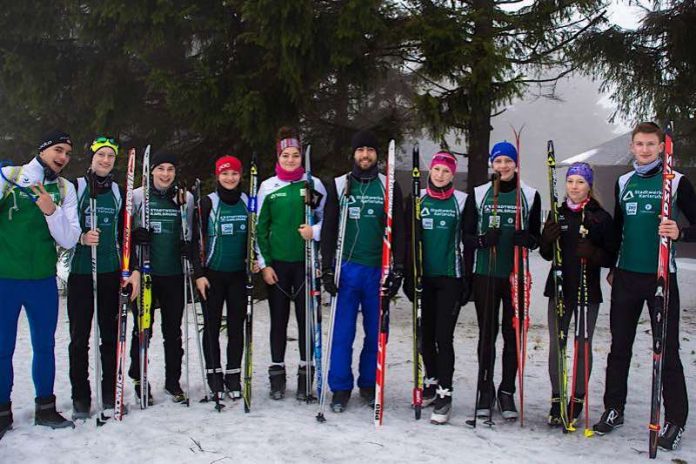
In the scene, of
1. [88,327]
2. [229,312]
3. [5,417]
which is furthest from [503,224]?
[5,417]

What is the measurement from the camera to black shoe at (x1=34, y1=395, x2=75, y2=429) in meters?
4.61

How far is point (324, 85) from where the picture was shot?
9.36 m

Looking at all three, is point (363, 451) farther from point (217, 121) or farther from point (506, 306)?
point (217, 121)

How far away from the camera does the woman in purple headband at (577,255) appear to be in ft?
15.0

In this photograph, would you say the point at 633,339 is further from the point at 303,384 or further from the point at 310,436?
the point at 303,384

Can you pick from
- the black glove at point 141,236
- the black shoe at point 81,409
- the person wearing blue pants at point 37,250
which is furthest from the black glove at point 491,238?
the black shoe at point 81,409

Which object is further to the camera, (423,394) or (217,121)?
(217,121)

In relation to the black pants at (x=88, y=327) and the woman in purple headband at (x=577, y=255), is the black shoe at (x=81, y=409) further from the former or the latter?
the woman in purple headband at (x=577, y=255)

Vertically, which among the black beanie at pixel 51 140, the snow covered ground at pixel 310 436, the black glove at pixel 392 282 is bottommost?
the snow covered ground at pixel 310 436

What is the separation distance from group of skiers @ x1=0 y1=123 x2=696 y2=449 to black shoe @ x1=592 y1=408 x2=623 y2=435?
1 cm

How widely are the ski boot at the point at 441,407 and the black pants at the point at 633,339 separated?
120 cm

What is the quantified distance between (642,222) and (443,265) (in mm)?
1483

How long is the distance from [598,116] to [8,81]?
79002 millimetres

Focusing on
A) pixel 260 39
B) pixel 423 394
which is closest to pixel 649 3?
pixel 260 39
